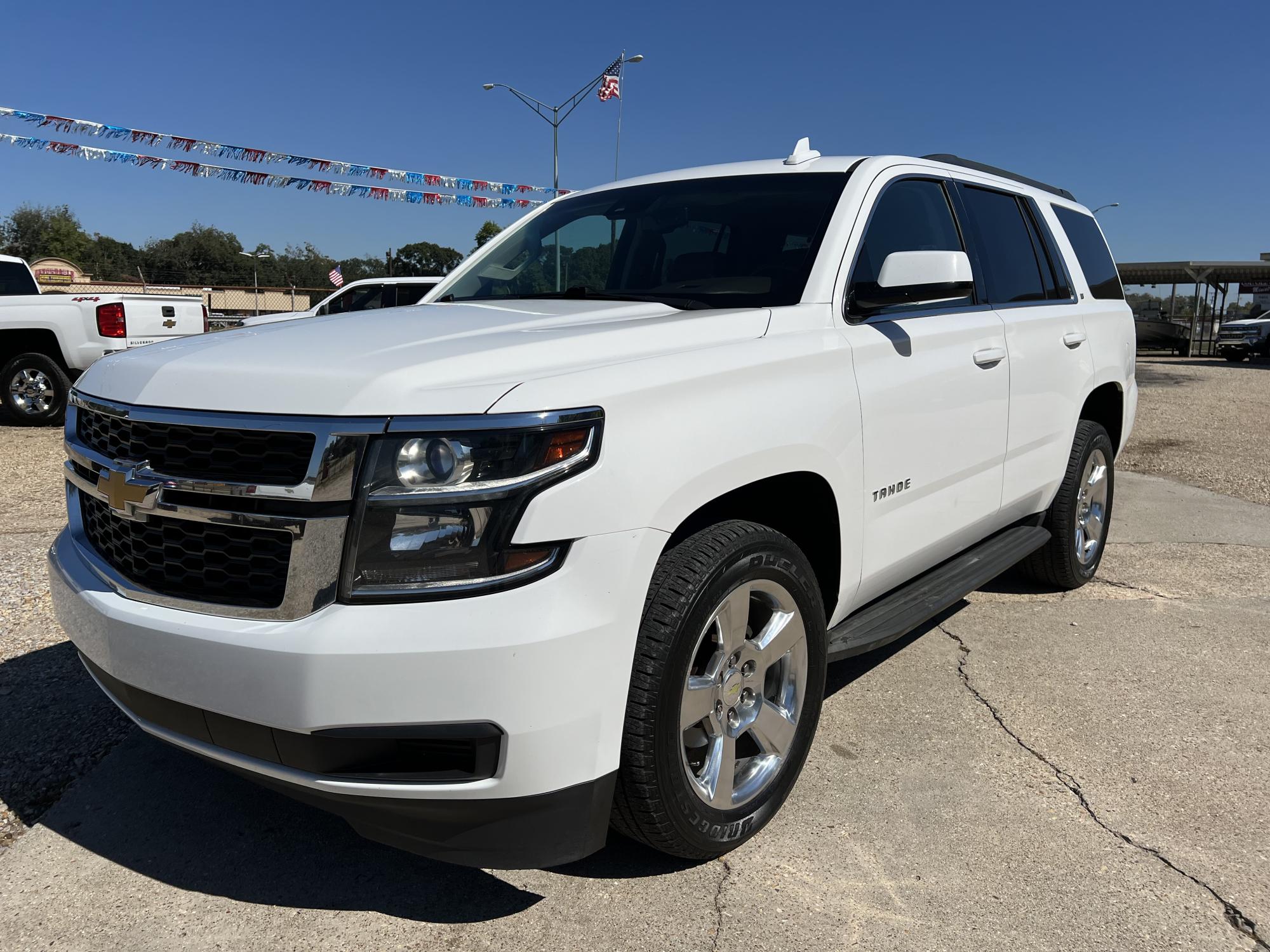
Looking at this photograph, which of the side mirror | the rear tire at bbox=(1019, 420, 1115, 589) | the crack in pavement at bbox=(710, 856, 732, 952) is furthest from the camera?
the rear tire at bbox=(1019, 420, 1115, 589)

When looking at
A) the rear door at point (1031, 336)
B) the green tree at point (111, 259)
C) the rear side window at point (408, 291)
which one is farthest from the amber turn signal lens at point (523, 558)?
the green tree at point (111, 259)

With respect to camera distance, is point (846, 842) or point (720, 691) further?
point (846, 842)

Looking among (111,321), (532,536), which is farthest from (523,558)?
(111,321)

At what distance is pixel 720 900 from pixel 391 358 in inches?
60.6

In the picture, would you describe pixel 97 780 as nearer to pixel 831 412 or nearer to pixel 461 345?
pixel 461 345

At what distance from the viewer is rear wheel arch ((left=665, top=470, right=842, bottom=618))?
2.46 m

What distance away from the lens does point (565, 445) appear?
194 cm

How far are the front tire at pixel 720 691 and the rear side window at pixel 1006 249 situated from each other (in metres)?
1.94

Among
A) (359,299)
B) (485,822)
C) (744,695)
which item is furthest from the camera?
(359,299)

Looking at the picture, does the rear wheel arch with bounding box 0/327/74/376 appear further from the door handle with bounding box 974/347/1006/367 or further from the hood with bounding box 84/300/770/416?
the door handle with bounding box 974/347/1006/367

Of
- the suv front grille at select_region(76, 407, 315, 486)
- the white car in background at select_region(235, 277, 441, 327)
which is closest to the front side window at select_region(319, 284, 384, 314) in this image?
the white car in background at select_region(235, 277, 441, 327)

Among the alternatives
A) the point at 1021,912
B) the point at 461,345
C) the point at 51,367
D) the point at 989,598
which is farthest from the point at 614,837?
the point at 51,367

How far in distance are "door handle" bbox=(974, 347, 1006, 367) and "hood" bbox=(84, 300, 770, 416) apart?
1.17 m

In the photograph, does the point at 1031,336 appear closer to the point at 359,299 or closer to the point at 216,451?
the point at 216,451
